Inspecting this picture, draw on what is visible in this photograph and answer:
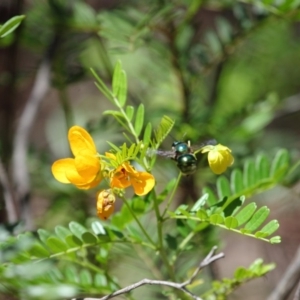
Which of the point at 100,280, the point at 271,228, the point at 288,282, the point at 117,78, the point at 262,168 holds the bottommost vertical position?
the point at 288,282

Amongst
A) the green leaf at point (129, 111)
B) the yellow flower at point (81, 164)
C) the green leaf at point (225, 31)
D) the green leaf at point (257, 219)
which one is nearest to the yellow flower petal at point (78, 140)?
the yellow flower at point (81, 164)

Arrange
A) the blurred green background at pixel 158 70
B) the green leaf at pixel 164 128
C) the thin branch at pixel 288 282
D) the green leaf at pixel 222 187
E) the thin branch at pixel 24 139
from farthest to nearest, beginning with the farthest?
the thin branch at pixel 24 139 < the blurred green background at pixel 158 70 < the thin branch at pixel 288 282 < the green leaf at pixel 222 187 < the green leaf at pixel 164 128

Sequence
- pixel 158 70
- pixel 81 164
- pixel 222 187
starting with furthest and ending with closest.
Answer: pixel 158 70 → pixel 222 187 → pixel 81 164

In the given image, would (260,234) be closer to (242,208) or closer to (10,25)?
(242,208)

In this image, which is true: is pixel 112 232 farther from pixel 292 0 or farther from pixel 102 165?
pixel 292 0

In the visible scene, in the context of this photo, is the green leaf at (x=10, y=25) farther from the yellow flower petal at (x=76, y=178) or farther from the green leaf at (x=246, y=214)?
the green leaf at (x=246, y=214)

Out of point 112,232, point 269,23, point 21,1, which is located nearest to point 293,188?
point 269,23

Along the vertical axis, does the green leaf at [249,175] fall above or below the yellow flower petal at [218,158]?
below

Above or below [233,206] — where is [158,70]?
below

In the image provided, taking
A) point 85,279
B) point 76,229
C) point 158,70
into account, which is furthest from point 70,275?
point 158,70
